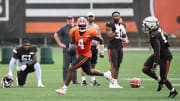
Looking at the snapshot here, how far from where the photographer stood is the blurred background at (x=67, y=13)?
32.2 m

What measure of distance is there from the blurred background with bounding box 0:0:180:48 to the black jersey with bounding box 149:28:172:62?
21.3 m

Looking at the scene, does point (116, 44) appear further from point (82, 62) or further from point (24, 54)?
point (24, 54)

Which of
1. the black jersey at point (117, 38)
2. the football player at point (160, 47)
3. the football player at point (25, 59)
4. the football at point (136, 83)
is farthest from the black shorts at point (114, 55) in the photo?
the football player at point (160, 47)

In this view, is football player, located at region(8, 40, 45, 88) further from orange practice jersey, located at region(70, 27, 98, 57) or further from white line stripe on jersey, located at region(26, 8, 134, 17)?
white line stripe on jersey, located at region(26, 8, 134, 17)

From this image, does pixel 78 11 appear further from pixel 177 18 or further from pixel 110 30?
pixel 110 30

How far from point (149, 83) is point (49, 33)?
19135 millimetres

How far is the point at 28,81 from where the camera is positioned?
1480 centimetres

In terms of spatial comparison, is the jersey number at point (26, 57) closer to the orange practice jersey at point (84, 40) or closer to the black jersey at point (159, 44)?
the orange practice jersey at point (84, 40)

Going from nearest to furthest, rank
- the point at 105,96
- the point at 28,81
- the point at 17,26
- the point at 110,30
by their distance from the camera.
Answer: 1. the point at 105,96
2. the point at 110,30
3. the point at 28,81
4. the point at 17,26

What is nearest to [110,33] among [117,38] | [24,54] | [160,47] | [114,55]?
[117,38]

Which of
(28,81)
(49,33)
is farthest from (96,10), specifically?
(28,81)

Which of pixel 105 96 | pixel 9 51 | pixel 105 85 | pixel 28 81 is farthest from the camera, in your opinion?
pixel 9 51

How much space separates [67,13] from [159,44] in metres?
22.4

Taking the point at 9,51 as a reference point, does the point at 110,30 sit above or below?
above
